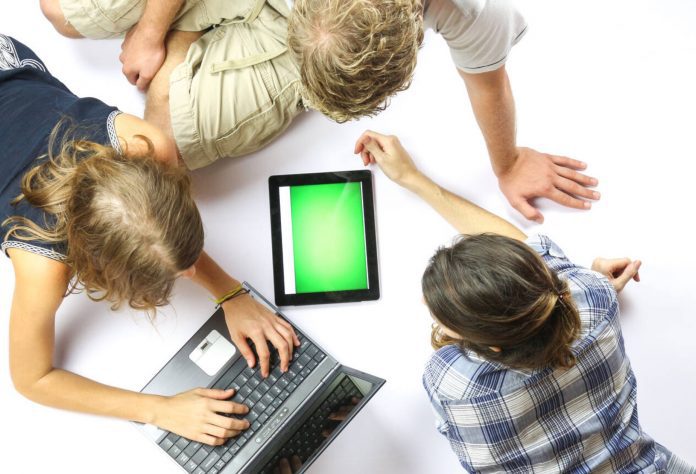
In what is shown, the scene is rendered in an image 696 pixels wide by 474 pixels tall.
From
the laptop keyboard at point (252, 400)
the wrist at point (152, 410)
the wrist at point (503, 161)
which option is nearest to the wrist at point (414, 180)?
the wrist at point (503, 161)

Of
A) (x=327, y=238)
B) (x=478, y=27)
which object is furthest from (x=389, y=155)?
(x=478, y=27)

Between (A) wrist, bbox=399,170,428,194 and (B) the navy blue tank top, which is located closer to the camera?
(B) the navy blue tank top

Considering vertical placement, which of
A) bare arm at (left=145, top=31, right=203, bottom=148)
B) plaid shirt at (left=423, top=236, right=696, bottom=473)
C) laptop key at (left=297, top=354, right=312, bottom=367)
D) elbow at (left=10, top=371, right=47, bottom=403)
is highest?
bare arm at (left=145, top=31, right=203, bottom=148)

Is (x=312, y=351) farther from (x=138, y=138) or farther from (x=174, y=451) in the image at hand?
(x=138, y=138)

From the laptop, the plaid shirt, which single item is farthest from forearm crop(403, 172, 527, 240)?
the laptop

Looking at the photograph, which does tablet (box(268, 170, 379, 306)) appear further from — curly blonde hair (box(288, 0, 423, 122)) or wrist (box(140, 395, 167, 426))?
curly blonde hair (box(288, 0, 423, 122))

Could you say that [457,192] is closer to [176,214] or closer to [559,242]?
[559,242]

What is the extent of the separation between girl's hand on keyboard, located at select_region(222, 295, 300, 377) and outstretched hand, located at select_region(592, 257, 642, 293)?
0.58m

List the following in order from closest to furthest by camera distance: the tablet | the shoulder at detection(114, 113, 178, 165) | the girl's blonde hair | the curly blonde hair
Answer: the curly blonde hair
the girl's blonde hair
the shoulder at detection(114, 113, 178, 165)
the tablet

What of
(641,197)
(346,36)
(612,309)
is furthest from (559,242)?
(346,36)

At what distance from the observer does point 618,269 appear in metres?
1.23

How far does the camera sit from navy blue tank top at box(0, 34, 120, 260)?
981mm

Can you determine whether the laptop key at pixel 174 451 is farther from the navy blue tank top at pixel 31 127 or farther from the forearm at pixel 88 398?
the navy blue tank top at pixel 31 127

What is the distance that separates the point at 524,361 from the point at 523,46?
0.71 metres
